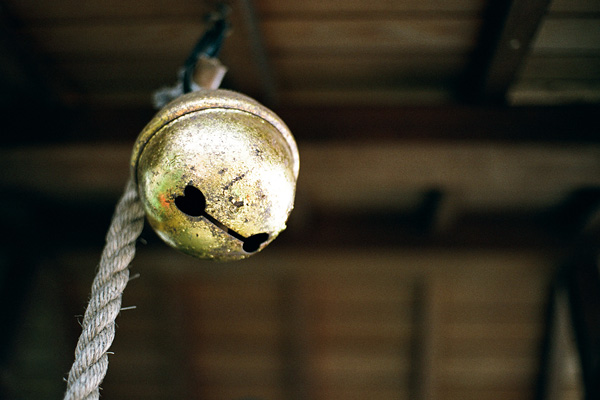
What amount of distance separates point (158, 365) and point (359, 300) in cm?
141

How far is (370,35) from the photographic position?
1.31 metres

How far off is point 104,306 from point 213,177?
0.86ft

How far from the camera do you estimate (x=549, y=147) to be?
1.34m

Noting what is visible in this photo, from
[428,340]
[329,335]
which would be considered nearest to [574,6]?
[428,340]

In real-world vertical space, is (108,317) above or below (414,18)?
below

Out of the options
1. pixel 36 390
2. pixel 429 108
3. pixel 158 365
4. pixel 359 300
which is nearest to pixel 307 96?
pixel 429 108

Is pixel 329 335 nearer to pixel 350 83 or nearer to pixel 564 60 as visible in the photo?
pixel 350 83

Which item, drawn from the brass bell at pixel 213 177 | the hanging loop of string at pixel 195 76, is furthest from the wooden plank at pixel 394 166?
the brass bell at pixel 213 177

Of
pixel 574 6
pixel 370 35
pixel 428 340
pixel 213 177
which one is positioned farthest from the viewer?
pixel 428 340

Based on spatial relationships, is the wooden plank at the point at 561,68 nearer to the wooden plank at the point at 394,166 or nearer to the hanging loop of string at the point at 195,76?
the wooden plank at the point at 394,166

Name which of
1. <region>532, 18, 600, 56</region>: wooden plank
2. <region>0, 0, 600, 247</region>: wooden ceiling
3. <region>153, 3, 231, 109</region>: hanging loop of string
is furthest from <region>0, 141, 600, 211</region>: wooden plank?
<region>153, 3, 231, 109</region>: hanging loop of string

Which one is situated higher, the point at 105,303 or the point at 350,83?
the point at 350,83

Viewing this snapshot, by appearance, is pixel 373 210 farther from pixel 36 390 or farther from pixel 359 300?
pixel 36 390

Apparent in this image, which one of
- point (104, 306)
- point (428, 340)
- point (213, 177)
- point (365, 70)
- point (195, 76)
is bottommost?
point (104, 306)
